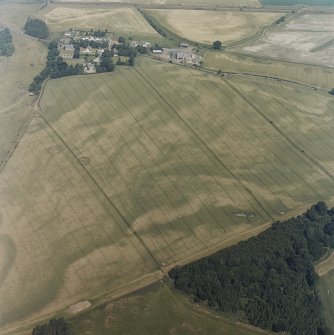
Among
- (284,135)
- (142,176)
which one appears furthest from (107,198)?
(284,135)

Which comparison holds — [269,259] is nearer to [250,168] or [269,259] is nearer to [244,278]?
[244,278]

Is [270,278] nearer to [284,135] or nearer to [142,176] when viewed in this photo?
[142,176]

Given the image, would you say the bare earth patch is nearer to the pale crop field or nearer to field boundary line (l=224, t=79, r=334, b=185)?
the pale crop field

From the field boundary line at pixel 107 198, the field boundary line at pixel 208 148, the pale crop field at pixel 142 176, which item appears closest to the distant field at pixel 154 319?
the pale crop field at pixel 142 176

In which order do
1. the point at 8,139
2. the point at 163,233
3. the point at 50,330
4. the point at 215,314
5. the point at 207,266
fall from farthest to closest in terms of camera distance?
the point at 8,139 < the point at 163,233 < the point at 207,266 < the point at 215,314 < the point at 50,330

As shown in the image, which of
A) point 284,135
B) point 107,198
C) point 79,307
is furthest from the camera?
point 284,135

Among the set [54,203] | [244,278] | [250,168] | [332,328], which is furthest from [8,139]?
[332,328]
